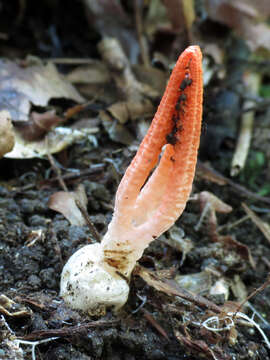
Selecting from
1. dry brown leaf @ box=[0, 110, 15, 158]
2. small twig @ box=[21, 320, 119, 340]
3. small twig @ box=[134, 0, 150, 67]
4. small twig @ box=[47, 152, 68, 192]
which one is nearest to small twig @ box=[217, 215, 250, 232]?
small twig @ box=[47, 152, 68, 192]

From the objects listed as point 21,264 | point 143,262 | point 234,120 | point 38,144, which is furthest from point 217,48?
point 21,264

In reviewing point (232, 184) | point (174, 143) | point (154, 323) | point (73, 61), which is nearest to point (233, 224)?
point (232, 184)

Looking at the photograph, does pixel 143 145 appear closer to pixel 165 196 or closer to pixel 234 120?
pixel 165 196

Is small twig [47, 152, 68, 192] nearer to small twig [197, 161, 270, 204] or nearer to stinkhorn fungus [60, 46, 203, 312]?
stinkhorn fungus [60, 46, 203, 312]

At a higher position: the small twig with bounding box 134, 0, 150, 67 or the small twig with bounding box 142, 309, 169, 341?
the small twig with bounding box 134, 0, 150, 67

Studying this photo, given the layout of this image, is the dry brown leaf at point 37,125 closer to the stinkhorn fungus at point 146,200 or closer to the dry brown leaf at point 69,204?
the dry brown leaf at point 69,204

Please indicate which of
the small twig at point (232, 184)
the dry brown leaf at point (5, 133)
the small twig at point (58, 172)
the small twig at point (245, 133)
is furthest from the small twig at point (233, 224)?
the dry brown leaf at point (5, 133)
